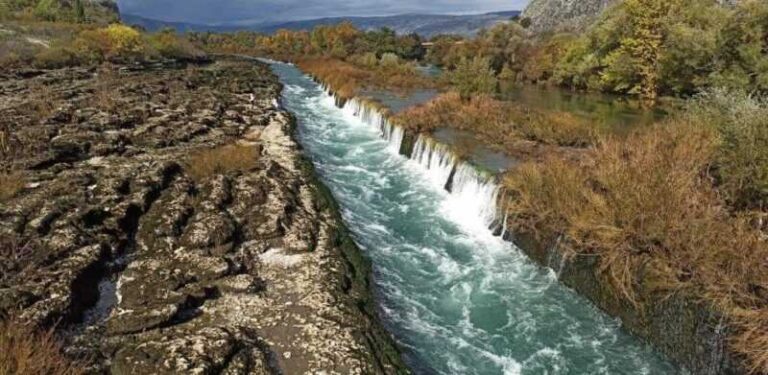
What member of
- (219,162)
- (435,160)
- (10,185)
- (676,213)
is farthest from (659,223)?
(10,185)

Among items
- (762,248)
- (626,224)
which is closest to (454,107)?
(626,224)

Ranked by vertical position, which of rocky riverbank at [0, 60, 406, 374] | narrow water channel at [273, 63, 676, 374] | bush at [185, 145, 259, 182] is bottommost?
narrow water channel at [273, 63, 676, 374]

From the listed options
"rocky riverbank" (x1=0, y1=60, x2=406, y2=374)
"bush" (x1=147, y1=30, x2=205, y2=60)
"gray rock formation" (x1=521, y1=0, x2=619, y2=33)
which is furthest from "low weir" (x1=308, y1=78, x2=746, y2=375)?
"gray rock formation" (x1=521, y1=0, x2=619, y2=33)

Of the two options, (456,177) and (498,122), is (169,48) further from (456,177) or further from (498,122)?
(456,177)

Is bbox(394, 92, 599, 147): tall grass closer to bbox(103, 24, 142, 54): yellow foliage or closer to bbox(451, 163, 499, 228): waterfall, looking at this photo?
bbox(451, 163, 499, 228): waterfall

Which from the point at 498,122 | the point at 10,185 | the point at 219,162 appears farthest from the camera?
the point at 498,122
